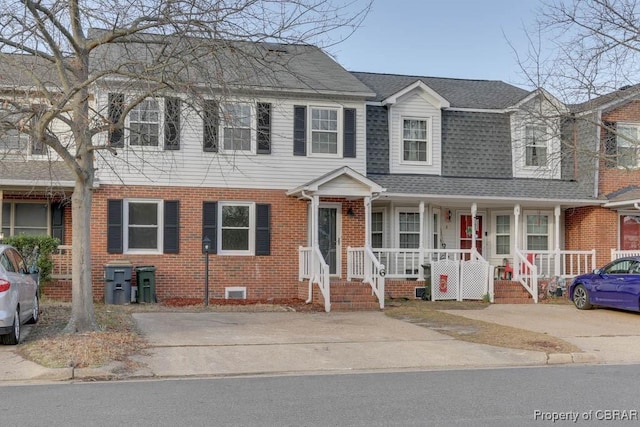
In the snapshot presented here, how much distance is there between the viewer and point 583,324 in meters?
15.1

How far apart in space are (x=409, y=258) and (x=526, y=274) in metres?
3.37

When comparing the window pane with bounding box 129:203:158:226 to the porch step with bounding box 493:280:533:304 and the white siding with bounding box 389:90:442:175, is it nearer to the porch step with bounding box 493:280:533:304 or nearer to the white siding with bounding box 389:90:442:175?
the white siding with bounding box 389:90:442:175

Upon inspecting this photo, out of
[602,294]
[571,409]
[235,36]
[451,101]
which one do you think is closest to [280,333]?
[235,36]

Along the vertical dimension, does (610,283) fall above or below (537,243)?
below

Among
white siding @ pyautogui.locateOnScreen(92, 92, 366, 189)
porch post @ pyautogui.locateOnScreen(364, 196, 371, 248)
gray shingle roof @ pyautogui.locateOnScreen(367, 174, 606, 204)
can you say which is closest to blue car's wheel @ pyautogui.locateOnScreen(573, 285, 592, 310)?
gray shingle roof @ pyautogui.locateOnScreen(367, 174, 606, 204)

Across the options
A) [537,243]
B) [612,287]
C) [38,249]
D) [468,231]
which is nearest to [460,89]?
[468,231]

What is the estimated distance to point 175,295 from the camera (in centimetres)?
1855

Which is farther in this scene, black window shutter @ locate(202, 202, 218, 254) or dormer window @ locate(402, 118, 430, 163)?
dormer window @ locate(402, 118, 430, 163)

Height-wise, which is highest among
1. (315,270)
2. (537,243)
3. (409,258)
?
(537,243)

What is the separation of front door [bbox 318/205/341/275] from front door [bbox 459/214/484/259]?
448cm

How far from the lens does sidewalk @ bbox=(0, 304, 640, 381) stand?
9.91 meters

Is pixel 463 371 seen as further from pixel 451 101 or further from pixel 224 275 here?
pixel 451 101

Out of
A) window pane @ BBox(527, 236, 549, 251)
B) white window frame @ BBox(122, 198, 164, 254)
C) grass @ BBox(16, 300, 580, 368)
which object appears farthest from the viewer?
window pane @ BBox(527, 236, 549, 251)

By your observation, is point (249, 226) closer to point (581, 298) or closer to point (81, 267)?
point (81, 267)
